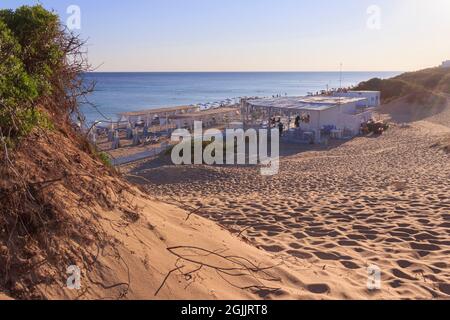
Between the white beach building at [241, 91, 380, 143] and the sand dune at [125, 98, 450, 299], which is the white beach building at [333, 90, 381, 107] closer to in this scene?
the white beach building at [241, 91, 380, 143]

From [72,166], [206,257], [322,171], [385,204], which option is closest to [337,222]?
[385,204]

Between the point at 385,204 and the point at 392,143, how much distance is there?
40.5 feet

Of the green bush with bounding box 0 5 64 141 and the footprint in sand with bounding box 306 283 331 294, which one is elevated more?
the green bush with bounding box 0 5 64 141

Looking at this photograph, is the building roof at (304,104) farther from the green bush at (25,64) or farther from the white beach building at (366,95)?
the green bush at (25,64)

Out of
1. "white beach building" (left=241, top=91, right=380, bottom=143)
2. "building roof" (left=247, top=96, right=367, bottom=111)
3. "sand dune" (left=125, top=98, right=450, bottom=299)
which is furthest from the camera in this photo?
"building roof" (left=247, top=96, right=367, bottom=111)

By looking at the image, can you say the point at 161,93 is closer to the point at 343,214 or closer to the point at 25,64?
the point at 343,214

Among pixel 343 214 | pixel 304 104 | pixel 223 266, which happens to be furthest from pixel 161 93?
pixel 223 266

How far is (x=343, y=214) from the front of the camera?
22.3 ft

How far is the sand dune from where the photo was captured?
421 cm

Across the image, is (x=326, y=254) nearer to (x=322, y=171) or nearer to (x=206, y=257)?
(x=206, y=257)

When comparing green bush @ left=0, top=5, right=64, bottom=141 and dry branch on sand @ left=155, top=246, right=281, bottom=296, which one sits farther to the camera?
dry branch on sand @ left=155, top=246, right=281, bottom=296

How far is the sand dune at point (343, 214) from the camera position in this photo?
4211 mm

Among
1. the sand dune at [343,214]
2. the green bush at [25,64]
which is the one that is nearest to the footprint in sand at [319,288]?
the sand dune at [343,214]

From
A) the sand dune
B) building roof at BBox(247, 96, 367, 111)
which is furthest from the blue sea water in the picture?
building roof at BBox(247, 96, 367, 111)
